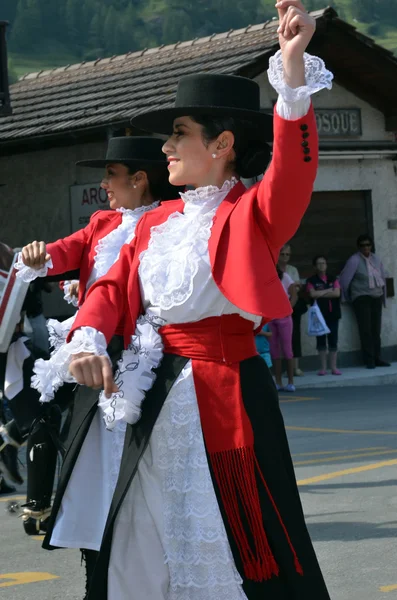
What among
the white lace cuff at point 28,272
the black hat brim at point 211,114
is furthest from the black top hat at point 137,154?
the black hat brim at point 211,114

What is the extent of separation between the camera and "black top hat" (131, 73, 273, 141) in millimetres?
3963

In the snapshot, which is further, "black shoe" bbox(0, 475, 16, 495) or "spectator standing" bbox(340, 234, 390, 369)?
"spectator standing" bbox(340, 234, 390, 369)

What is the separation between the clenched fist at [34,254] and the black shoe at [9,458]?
2.33 m

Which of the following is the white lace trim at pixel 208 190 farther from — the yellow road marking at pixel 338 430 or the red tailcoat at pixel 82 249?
the yellow road marking at pixel 338 430

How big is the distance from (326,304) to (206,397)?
1209 cm

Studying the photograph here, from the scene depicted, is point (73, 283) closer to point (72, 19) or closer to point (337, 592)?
point (337, 592)

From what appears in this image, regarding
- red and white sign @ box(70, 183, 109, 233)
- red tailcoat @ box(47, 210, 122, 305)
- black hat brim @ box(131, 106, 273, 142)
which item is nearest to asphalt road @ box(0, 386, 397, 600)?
red tailcoat @ box(47, 210, 122, 305)

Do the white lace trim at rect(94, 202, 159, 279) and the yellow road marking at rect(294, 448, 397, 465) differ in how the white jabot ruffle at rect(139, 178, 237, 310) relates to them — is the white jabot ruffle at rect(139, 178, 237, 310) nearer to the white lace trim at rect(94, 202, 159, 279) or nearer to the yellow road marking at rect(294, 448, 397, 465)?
the white lace trim at rect(94, 202, 159, 279)

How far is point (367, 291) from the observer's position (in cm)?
1652

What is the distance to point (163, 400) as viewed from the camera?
3.88 metres

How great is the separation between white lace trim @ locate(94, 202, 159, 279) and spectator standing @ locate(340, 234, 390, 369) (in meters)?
10.4

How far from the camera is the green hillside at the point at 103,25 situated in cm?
10488

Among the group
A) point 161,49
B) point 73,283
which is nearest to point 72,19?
point 161,49

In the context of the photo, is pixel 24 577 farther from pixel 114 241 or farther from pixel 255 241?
pixel 255 241
